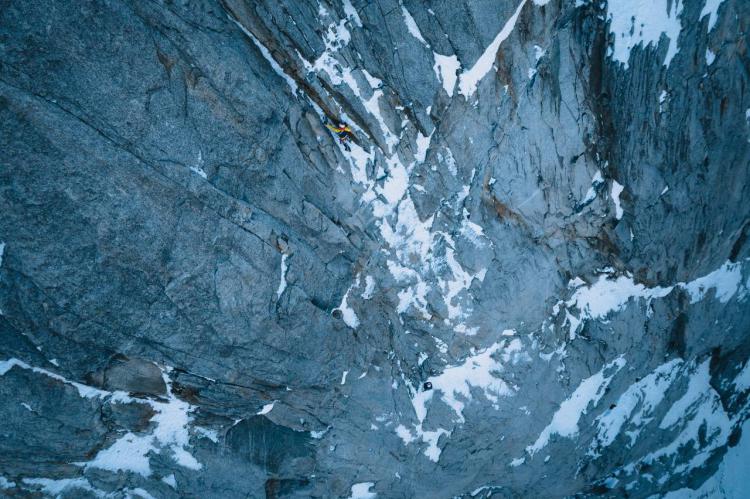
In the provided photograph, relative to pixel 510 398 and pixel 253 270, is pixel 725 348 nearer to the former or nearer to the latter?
pixel 510 398

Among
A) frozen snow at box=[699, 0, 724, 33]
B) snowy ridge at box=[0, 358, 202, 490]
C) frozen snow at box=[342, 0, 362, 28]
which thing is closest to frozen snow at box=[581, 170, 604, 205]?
frozen snow at box=[699, 0, 724, 33]

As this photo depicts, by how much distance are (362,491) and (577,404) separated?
883cm

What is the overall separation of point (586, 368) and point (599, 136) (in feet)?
28.0

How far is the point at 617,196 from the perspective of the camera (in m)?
11.5

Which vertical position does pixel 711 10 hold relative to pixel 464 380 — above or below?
above

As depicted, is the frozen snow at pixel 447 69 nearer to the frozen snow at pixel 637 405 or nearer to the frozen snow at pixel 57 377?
the frozen snow at pixel 57 377

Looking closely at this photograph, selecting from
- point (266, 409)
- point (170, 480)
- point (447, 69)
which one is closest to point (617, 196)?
point (447, 69)

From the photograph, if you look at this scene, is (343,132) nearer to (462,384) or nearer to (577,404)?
(462,384)

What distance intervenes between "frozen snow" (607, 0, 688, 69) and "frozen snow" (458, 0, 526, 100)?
2929mm

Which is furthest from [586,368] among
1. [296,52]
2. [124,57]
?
[124,57]

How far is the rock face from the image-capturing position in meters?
7.83

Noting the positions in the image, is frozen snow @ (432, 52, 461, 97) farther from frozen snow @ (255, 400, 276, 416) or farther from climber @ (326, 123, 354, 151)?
frozen snow @ (255, 400, 276, 416)

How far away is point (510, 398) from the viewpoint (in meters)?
12.7

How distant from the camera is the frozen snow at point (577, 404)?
13.6 m
